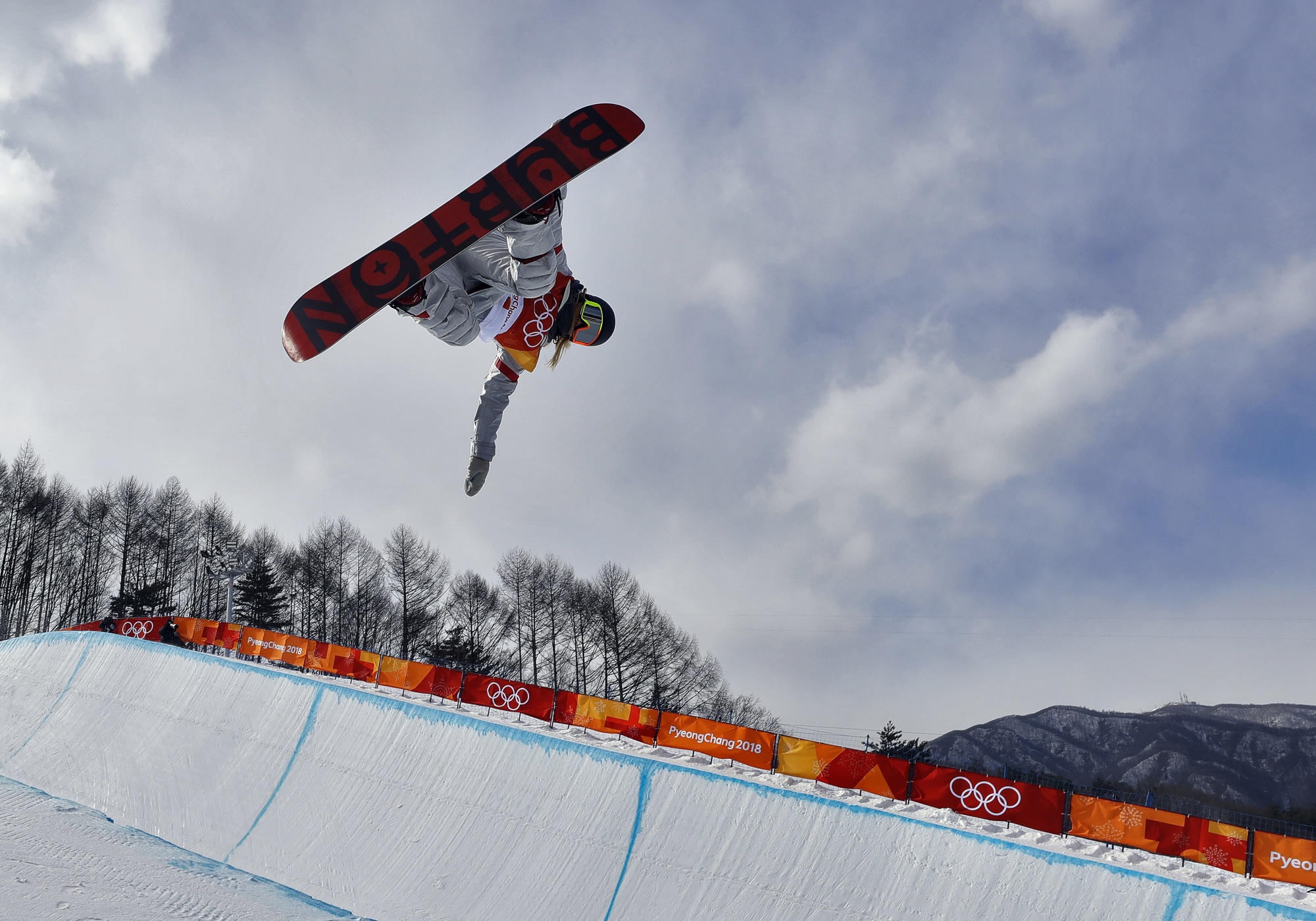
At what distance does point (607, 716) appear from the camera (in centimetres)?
1550

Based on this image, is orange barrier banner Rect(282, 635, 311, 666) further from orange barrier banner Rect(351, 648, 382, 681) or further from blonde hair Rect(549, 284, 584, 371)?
blonde hair Rect(549, 284, 584, 371)

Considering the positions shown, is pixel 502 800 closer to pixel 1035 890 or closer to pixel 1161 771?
pixel 1035 890

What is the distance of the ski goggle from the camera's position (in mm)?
5547

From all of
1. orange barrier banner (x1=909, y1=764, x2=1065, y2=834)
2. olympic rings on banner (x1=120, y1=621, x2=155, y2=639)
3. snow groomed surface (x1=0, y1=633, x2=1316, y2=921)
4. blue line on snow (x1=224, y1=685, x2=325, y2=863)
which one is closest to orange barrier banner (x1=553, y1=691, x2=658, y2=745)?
snow groomed surface (x1=0, y1=633, x2=1316, y2=921)

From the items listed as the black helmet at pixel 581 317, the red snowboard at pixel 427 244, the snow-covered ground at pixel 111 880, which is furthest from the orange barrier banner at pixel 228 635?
the red snowboard at pixel 427 244

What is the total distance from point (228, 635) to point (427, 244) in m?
21.9

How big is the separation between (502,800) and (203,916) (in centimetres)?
303

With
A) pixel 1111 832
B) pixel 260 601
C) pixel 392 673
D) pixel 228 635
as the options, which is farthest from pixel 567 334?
pixel 260 601

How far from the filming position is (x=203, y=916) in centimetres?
608

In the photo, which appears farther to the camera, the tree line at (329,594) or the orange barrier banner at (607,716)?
the tree line at (329,594)

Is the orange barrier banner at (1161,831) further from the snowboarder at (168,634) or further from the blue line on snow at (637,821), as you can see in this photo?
the snowboarder at (168,634)

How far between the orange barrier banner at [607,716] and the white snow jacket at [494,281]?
36.7ft

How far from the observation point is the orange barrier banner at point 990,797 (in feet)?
35.5

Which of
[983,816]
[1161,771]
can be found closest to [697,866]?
[983,816]
